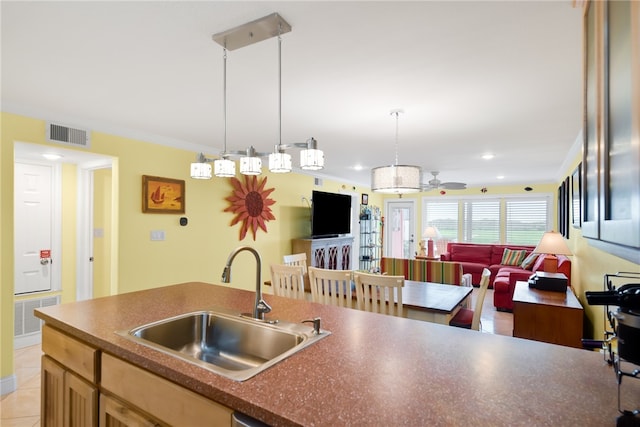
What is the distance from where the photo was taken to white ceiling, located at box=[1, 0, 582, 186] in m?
1.49

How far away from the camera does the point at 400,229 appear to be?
369 inches

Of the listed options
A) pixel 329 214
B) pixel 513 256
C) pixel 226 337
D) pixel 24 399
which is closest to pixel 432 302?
pixel 226 337

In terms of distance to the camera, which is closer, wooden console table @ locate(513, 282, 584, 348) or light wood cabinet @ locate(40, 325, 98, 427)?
light wood cabinet @ locate(40, 325, 98, 427)

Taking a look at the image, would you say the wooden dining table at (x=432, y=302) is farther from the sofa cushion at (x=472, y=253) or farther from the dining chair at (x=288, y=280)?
the sofa cushion at (x=472, y=253)

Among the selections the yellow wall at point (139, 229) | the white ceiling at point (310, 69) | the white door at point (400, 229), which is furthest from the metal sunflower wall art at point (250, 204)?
the white door at point (400, 229)

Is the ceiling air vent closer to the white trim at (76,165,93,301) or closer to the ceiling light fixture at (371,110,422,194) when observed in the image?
the white trim at (76,165,93,301)

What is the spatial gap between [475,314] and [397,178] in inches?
50.6

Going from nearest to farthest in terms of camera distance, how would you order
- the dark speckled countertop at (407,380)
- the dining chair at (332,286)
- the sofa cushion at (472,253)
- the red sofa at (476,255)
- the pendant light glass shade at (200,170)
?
the dark speckled countertop at (407,380) → the pendant light glass shade at (200,170) → the dining chair at (332,286) → the red sofa at (476,255) → the sofa cushion at (472,253)

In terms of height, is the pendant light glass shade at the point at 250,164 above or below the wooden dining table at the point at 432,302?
above

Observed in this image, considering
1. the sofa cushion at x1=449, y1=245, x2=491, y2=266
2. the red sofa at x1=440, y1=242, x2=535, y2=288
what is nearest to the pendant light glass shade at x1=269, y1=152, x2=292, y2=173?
the red sofa at x1=440, y1=242, x2=535, y2=288

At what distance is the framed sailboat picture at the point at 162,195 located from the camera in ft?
11.4

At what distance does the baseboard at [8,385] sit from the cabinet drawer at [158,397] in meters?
2.10

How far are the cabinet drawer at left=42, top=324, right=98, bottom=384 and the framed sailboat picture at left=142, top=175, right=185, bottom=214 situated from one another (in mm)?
2013

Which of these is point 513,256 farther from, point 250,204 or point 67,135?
point 67,135
